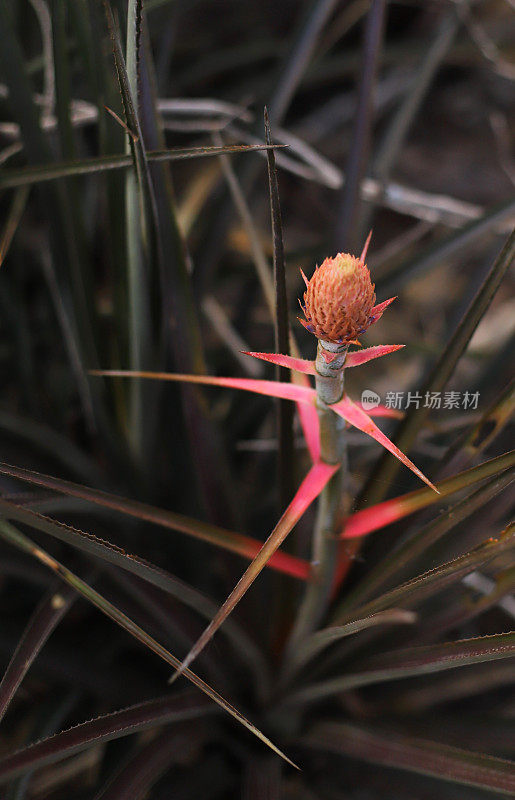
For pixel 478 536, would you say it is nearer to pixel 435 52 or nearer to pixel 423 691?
pixel 423 691

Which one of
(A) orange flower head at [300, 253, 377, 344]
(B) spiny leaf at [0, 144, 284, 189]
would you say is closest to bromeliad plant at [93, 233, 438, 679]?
(A) orange flower head at [300, 253, 377, 344]

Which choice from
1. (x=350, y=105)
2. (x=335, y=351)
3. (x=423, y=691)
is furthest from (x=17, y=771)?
(x=350, y=105)

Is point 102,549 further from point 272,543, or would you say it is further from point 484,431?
point 484,431

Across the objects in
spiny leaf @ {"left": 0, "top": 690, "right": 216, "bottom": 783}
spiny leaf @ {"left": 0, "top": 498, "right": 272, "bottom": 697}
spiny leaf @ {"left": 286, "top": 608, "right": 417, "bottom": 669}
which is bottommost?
spiny leaf @ {"left": 0, "top": 690, "right": 216, "bottom": 783}

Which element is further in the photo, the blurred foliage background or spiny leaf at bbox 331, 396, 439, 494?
the blurred foliage background

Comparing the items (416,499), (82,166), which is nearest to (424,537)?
(416,499)
